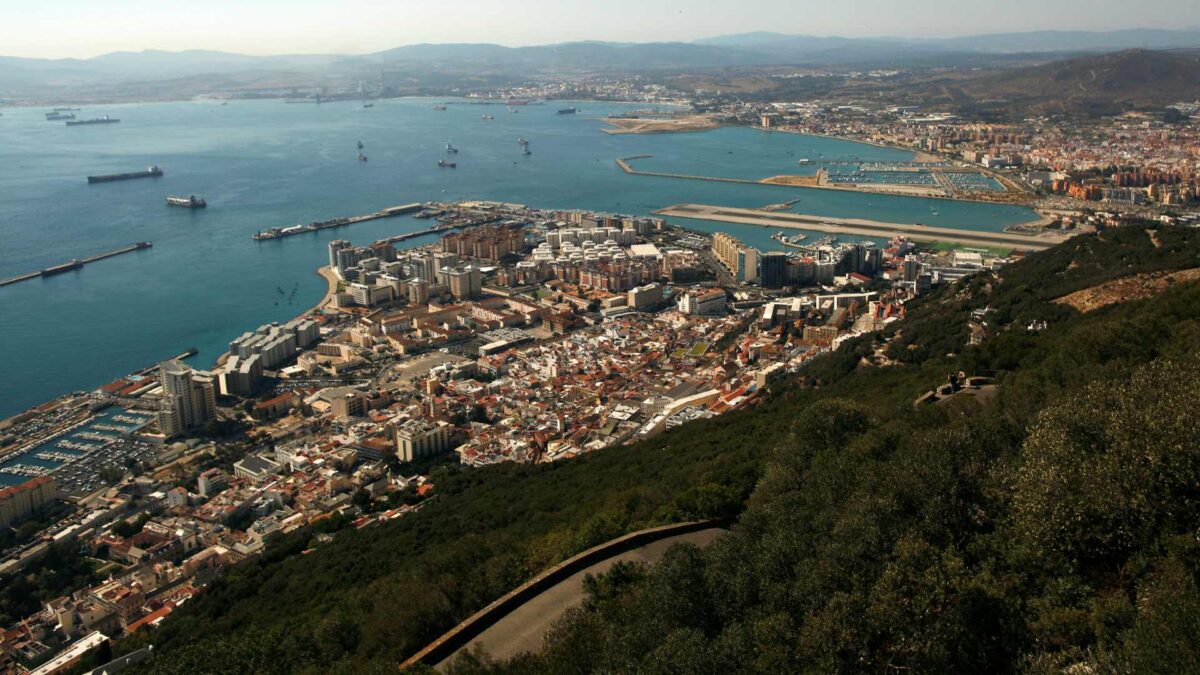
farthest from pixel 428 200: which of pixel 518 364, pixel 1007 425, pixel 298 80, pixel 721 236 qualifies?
pixel 298 80

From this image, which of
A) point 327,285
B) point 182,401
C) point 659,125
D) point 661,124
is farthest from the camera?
point 661,124

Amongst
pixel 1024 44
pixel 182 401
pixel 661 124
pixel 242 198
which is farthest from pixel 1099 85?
pixel 1024 44

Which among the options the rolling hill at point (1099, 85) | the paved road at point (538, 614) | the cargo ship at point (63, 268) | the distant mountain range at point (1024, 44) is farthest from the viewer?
the distant mountain range at point (1024, 44)

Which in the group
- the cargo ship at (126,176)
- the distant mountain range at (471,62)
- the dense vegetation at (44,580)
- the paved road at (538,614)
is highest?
the distant mountain range at (471,62)

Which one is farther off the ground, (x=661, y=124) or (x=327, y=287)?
(x=661, y=124)

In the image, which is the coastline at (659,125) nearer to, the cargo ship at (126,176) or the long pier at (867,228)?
the long pier at (867,228)

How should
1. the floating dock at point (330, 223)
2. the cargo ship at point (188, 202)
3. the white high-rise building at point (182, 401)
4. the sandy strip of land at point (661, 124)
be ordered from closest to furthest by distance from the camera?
1. the white high-rise building at point (182, 401)
2. the floating dock at point (330, 223)
3. the cargo ship at point (188, 202)
4. the sandy strip of land at point (661, 124)

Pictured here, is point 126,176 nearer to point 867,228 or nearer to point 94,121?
point 94,121

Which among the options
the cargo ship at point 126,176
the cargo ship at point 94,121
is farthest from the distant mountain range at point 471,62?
the cargo ship at point 126,176
